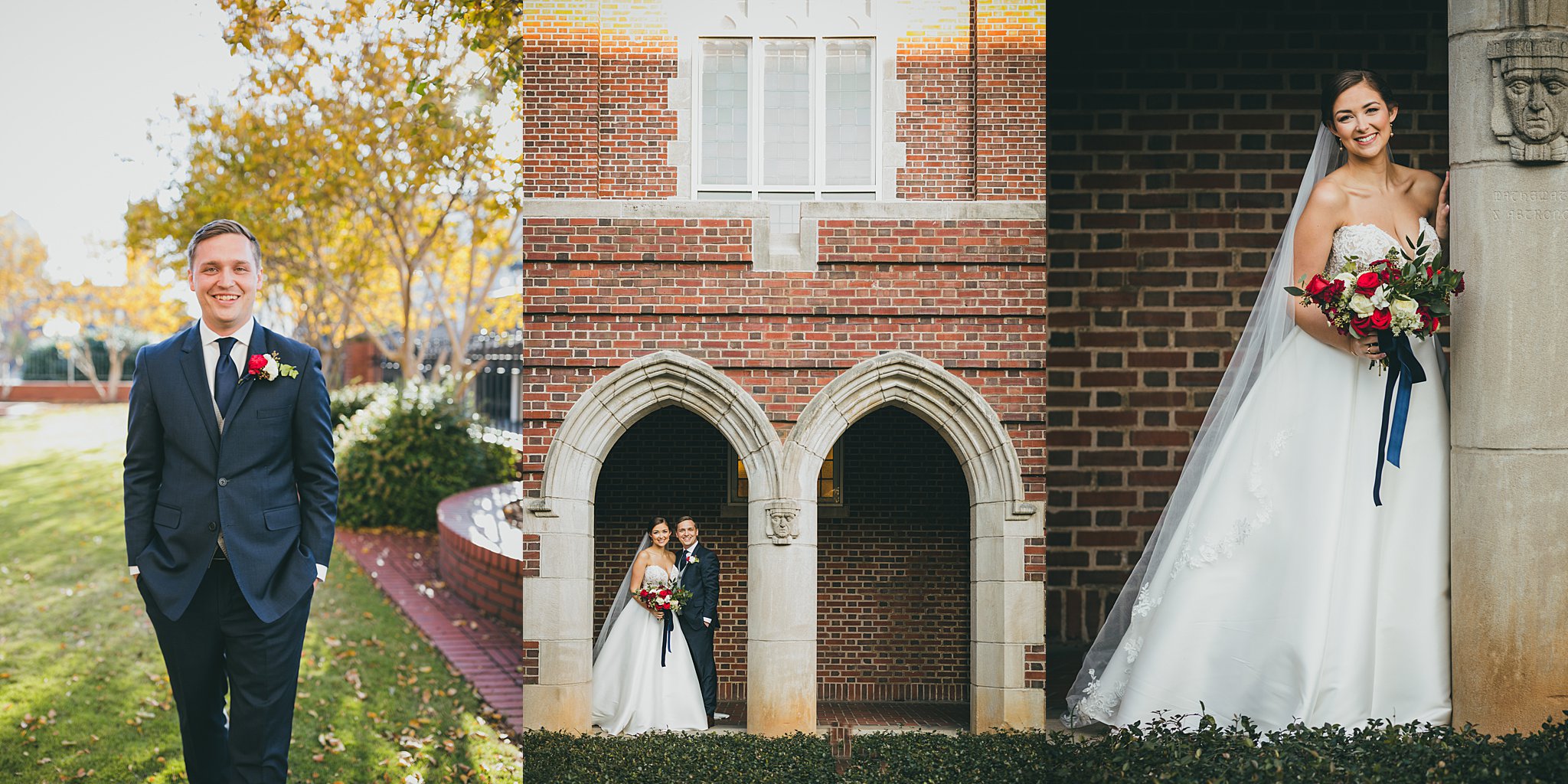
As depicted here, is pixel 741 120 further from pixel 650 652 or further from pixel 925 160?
pixel 650 652

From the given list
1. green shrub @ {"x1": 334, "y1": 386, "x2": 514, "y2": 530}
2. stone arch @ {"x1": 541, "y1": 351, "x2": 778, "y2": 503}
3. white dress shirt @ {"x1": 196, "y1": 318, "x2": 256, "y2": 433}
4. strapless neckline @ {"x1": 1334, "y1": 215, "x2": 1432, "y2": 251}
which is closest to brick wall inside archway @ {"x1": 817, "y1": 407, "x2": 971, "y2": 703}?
stone arch @ {"x1": 541, "y1": 351, "x2": 778, "y2": 503}

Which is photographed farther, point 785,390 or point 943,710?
point 943,710

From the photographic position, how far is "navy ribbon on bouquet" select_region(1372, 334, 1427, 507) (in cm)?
609

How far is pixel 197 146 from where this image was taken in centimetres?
1580

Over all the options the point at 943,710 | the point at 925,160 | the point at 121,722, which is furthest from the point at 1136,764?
the point at 121,722

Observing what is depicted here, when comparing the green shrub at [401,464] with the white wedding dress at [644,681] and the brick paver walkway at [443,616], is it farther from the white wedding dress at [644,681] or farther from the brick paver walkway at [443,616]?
the white wedding dress at [644,681]

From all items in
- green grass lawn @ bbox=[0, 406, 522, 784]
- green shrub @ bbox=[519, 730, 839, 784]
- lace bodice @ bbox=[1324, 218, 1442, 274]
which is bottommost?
green grass lawn @ bbox=[0, 406, 522, 784]

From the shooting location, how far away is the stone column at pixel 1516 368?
5.93m

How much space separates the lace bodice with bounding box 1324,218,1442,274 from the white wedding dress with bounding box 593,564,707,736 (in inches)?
191

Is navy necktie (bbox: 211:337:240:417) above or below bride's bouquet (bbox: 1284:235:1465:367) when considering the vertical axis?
below

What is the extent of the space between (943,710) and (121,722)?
711 centimetres

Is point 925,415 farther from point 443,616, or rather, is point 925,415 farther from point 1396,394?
point 443,616

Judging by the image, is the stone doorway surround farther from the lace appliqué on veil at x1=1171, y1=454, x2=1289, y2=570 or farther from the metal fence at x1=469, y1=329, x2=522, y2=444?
the metal fence at x1=469, y1=329, x2=522, y2=444

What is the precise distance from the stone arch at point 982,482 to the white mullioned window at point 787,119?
1.31 metres
